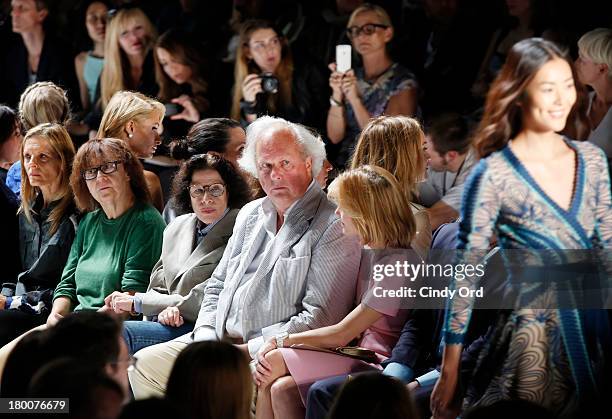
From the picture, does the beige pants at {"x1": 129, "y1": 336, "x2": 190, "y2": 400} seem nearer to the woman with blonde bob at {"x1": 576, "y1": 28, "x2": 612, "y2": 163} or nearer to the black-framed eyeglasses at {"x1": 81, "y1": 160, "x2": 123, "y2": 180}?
the black-framed eyeglasses at {"x1": 81, "y1": 160, "x2": 123, "y2": 180}

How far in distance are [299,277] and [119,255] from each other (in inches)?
38.4

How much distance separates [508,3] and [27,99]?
2235mm

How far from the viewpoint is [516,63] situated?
350 centimetres

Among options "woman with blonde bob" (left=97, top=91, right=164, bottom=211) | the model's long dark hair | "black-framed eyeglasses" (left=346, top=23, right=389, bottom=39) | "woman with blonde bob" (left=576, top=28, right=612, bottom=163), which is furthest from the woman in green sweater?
"woman with blonde bob" (left=576, top=28, right=612, bottom=163)

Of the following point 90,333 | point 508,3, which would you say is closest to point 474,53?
point 508,3

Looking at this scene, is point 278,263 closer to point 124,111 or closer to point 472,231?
point 472,231

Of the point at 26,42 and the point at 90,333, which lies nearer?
the point at 90,333

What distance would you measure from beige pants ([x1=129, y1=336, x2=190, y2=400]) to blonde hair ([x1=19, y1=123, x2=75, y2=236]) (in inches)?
42.8

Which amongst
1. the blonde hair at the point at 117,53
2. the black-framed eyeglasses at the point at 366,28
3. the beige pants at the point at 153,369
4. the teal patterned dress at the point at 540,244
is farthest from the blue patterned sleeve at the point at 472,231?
the blonde hair at the point at 117,53

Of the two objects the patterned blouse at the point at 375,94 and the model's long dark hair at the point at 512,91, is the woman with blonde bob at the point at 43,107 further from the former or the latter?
the model's long dark hair at the point at 512,91

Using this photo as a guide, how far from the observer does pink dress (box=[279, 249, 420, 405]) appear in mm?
3934

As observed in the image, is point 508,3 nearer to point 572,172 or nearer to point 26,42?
point 572,172

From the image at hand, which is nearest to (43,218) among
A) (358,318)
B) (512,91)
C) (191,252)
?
(191,252)

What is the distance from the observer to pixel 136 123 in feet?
17.7
